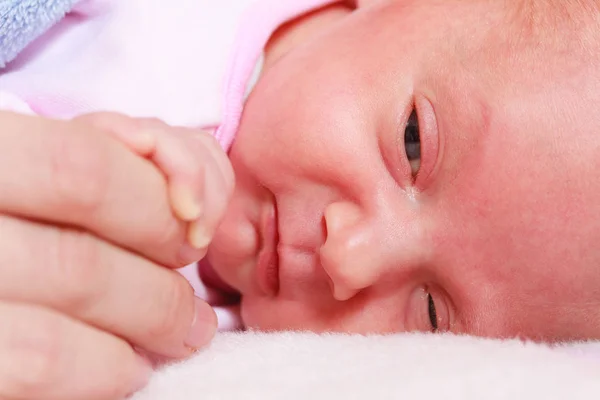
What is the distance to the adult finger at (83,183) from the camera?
1.86ft

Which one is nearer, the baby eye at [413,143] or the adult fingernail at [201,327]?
the adult fingernail at [201,327]

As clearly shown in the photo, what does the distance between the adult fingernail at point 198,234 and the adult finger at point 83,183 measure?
2 cm

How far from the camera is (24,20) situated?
993 millimetres

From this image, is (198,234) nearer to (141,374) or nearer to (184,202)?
(184,202)

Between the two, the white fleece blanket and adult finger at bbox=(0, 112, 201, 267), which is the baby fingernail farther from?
the white fleece blanket

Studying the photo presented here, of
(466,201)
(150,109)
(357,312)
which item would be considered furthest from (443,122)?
(150,109)

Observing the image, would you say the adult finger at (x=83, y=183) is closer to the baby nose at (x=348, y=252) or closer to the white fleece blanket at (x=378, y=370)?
the white fleece blanket at (x=378, y=370)

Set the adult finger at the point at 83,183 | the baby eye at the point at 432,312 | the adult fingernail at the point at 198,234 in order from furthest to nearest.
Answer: the baby eye at the point at 432,312, the adult fingernail at the point at 198,234, the adult finger at the point at 83,183

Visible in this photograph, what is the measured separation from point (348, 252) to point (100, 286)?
0.41 metres

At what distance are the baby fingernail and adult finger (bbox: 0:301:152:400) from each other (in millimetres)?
141

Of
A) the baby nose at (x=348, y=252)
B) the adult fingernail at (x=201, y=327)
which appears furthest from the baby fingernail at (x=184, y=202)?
the baby nose at (x=348, y=252)

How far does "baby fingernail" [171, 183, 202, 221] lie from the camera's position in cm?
66

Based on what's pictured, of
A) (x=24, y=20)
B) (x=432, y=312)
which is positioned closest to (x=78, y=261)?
(x=24, y=20)

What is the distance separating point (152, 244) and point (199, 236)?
0.17 feet
